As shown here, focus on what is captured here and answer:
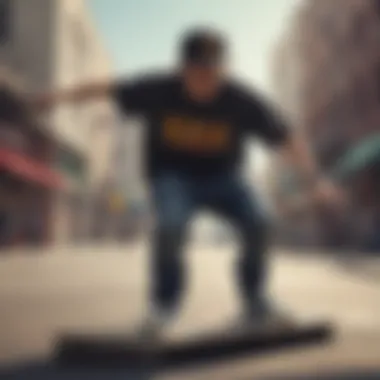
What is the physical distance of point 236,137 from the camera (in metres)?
2.22

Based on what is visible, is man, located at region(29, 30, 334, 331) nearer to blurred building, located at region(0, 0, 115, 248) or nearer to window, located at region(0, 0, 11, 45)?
blurred building, located at region(0, 0, 115, 248)

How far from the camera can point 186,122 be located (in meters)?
2.16

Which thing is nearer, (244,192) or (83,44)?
(244,192)

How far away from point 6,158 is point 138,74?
632 cm

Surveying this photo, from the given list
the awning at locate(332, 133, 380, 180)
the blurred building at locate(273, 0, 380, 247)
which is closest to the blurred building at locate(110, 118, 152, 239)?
the awning at locate(332, 133, 380, 180)

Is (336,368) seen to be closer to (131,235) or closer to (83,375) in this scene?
(83,375)

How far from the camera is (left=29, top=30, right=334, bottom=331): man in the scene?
6.91ft

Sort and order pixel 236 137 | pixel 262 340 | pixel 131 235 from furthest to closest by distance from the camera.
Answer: pixel 131 235, pixel 236 137, pixel 262 340

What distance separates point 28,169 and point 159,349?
7367 millimetres

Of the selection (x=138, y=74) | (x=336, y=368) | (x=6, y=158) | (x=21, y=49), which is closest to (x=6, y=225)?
(x=6, y=158)

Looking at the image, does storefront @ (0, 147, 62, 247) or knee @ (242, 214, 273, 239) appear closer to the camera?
knee @ (242, 214, 273, 239)

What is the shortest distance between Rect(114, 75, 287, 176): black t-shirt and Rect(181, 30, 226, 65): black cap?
11cm

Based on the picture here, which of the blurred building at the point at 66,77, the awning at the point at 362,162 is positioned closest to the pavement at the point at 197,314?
the blurred building at the point at 66,77

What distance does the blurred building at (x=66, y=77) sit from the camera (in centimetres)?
354
